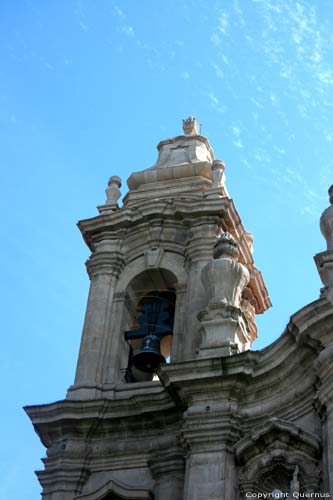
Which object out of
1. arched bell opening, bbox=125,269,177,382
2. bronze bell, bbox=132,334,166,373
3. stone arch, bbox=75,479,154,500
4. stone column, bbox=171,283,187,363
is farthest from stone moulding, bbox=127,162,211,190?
stone arch, bbox=75,479,154,500

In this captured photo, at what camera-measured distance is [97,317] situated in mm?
24453

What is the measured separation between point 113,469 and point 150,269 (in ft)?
14.9

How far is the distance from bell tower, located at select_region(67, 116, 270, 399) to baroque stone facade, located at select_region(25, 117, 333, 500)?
2 cm

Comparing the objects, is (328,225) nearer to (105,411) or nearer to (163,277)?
(163,277)

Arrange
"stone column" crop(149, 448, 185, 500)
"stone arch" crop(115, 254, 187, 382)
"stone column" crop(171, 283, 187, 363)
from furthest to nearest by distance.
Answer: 1. "stone arch" crop(115, 254, 187, 382)
2. "stone column" crop(171, 283, 187, 363)
3. "stone column" crop(149, 448, 185, 500)

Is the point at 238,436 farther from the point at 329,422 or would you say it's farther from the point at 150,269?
the point at 150,269

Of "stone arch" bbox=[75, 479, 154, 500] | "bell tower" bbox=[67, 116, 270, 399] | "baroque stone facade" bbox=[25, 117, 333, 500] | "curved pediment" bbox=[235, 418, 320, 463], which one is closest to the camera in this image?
"curved pediment" bbox=[235, 418, 320, 463]

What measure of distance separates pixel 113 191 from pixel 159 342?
13.7ft

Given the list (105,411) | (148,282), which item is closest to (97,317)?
(148,282)

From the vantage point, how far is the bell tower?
74.8 ft

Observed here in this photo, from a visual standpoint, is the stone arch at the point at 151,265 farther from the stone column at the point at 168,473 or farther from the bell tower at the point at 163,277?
the stone column at the point at 168,473

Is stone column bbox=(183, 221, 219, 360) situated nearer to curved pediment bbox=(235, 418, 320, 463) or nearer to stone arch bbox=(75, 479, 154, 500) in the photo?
stone arch bbox=(75, 479, 154, 500)

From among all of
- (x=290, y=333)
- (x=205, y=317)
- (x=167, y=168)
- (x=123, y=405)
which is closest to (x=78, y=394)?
(x=123, y=405)

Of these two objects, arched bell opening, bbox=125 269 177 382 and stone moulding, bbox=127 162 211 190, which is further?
stone moulding, bbox=127 162 211 190
